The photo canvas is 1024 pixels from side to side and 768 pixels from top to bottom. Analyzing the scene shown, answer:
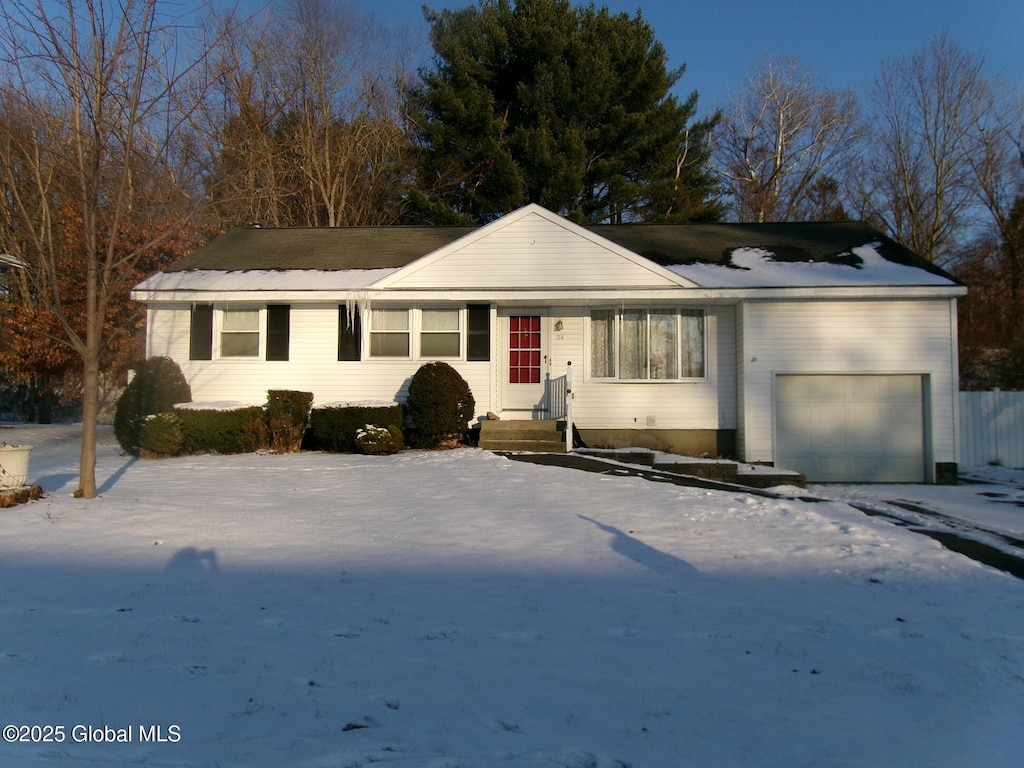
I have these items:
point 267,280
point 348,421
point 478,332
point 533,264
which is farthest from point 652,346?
point 267,280

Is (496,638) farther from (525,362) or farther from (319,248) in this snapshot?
(319,248)

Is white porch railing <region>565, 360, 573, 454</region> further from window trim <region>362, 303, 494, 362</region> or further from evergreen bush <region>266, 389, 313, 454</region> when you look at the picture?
evergreen bush <region>266, 389, 313, 454</region>

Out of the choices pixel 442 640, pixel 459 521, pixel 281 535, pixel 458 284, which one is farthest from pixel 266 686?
pixel 458 284

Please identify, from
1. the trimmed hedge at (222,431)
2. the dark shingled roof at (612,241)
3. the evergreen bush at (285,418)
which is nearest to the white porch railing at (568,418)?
the dark shingled roof at (612,241)

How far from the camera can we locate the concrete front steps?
1341 centimetres

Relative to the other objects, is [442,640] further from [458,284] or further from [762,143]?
[762,143]

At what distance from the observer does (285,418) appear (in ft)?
44.9

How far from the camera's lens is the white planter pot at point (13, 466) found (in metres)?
8.16

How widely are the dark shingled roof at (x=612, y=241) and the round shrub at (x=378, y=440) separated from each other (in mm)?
4387

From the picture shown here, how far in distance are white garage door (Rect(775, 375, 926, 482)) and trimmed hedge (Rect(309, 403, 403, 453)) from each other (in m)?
7.30

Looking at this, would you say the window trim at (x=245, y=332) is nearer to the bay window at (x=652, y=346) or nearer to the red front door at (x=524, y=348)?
the red front door at (x=524, y=348)

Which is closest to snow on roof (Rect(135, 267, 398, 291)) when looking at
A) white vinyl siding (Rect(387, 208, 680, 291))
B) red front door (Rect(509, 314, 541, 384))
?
white vinyl siding (Rect(387, 208, 680, 291))

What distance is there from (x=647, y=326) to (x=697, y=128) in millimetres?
19265

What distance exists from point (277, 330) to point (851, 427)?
1149cm
